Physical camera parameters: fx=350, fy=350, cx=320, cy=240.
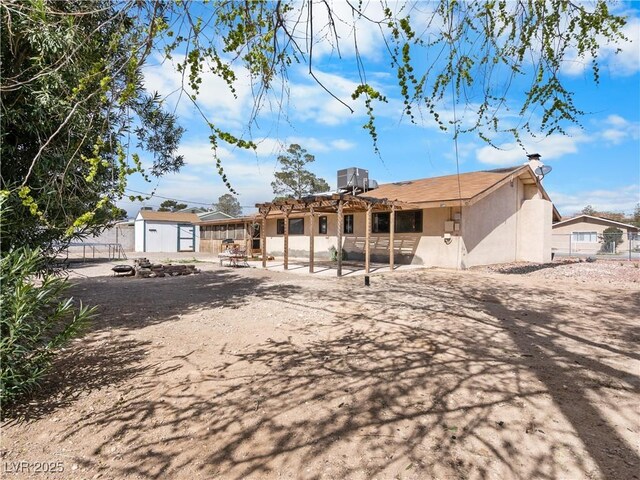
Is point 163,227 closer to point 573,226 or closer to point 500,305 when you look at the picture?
point 500,305

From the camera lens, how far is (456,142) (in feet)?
9.52

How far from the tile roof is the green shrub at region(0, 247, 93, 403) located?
10301 millimetres

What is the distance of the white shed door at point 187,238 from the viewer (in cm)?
3033

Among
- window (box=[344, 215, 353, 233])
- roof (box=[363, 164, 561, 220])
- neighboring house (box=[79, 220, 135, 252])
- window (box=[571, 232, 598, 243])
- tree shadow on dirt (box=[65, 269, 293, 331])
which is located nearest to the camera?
tree shadow on dirt (box=[65, 269, 293, 331])

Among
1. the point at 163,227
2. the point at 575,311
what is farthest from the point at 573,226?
the point at 163,227

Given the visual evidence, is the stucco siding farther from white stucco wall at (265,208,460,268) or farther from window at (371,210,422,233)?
window at (371,210,422,233)

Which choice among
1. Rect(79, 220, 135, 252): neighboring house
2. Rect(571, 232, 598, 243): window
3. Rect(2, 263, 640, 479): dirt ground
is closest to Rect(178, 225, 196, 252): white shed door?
Rect(79, 220, 135, 252): neighboring house

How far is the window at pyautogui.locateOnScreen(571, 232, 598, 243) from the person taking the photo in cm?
3331

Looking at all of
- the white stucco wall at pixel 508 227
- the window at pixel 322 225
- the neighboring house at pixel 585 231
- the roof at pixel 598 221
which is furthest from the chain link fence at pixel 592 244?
the window at pixel 322 225

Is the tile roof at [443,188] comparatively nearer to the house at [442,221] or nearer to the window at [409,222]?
the house at [442,221]

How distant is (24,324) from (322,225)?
54.1 feet

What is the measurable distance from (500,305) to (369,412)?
530 centimetres

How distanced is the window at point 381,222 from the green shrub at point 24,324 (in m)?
13.8

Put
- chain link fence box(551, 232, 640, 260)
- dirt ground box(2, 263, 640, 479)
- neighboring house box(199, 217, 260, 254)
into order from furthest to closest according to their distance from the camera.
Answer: chain link fence box(551, 232, 640, 260), neighboring house box(199, 217, 260, 254), dirt ground box(2, 263, 640, 479)
